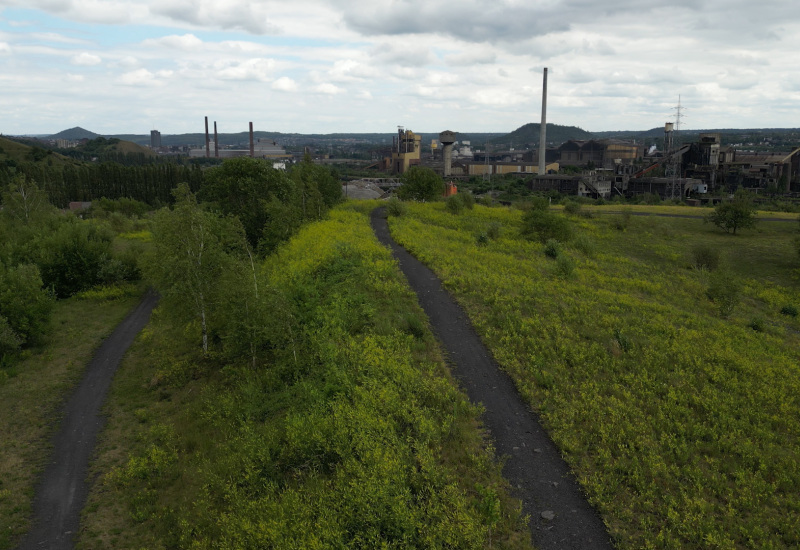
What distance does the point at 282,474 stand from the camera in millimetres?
11664

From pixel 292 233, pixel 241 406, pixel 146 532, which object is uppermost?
pixel 292 233

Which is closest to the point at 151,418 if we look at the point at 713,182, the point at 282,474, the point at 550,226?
the point at 282,474

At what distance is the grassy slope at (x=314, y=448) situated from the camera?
9.70 meters

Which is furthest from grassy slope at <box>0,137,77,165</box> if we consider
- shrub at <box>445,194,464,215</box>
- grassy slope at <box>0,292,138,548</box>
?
shrub at <box>445,194,464,215</box>

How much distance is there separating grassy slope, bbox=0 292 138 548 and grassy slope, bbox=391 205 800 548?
595 inches

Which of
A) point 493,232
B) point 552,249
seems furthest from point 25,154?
point 552,249

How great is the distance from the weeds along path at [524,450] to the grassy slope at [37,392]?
12.8 m

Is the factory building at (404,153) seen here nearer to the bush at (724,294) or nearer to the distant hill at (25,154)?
the distant hill at (25,154)

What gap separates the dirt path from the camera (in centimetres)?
1318

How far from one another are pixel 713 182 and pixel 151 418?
108 meters

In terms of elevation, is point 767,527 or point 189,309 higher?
point 189,309

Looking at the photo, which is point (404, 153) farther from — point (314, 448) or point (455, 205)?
point (314, 448)

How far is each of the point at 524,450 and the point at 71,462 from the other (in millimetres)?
14396

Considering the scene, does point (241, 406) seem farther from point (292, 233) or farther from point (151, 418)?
point (292, 233)
